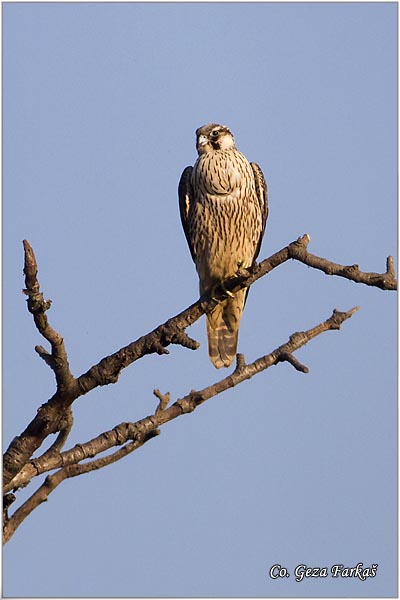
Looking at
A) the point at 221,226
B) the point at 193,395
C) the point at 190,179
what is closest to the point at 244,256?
the point at 221,226

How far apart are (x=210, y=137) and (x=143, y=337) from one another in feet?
9.04

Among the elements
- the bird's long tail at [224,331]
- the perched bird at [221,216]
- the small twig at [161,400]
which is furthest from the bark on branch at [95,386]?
the bird's long tail at [224,331]

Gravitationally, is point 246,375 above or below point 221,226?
below

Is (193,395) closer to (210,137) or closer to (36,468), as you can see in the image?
(36,468)

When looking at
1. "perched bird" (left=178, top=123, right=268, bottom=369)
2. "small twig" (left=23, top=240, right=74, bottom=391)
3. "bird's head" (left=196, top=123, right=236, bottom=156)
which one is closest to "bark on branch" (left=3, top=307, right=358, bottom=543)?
"small twig" (left=23, top=240, right=74, bottom=391)

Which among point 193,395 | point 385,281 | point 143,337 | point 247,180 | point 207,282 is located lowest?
point 193,395

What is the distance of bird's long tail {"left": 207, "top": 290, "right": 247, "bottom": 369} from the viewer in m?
6.22

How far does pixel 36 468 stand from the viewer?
339 cm

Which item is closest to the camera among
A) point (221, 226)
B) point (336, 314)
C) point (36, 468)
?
point (36, 468)

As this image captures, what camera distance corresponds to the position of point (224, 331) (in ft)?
20.5

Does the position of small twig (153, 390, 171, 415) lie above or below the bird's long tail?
below

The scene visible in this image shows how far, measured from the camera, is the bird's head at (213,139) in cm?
612

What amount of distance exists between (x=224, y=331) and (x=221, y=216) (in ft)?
2.98

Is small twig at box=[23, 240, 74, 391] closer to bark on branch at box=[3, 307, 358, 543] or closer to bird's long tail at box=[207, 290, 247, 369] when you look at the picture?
bark on branch at box=[3, 307, 358, 543]
